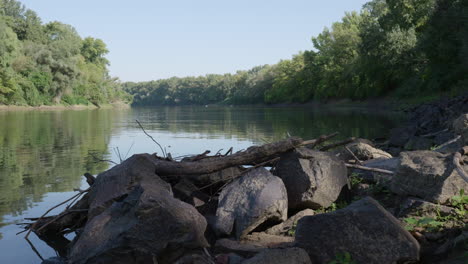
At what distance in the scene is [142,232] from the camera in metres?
4.36

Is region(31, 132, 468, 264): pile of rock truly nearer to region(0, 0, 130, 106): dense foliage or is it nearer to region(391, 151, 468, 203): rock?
region(391, 151, 468, 203): rock

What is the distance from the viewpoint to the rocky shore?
4.14 metres

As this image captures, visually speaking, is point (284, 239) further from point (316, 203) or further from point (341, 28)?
point (341, 28)

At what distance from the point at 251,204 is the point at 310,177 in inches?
41.6

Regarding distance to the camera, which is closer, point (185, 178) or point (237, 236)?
point (237, 236)

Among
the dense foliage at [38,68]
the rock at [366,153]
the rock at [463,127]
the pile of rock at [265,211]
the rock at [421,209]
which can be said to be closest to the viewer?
the pile of rock at [265,211]

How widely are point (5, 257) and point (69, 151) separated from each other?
36.1ft

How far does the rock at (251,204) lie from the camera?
213 inches

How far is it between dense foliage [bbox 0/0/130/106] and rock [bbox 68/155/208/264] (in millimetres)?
56461

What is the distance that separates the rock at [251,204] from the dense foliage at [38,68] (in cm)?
5622

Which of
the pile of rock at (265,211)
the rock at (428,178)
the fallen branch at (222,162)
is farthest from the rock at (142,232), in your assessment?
the rock at (428,178)

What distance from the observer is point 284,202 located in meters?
5.76

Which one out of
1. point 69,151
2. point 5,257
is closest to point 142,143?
point 69,151

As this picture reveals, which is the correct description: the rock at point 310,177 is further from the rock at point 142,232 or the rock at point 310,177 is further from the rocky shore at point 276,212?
the rock at point 142,232
